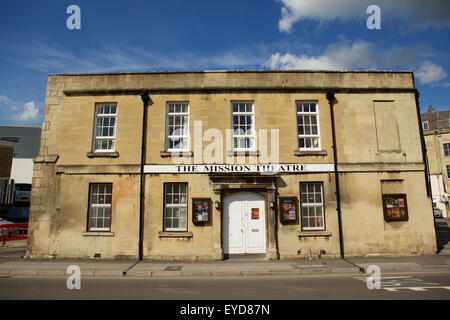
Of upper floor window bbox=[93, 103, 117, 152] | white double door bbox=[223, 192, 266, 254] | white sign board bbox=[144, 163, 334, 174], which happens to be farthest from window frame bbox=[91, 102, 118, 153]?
white double door bbox=[223, 192, 266, 254]

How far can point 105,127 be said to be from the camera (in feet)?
41.2

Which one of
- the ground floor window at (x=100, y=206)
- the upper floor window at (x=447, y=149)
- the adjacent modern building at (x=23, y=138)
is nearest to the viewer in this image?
the ground floor window at (x=100, y=206)

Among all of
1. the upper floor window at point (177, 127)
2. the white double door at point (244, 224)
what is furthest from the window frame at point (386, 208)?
the upper floor window at point (177, 127)

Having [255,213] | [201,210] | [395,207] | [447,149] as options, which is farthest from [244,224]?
[447,149]

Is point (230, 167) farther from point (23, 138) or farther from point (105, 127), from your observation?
point (23, 138)

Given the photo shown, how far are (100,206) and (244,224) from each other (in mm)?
6442

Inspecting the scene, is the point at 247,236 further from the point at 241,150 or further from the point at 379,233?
the point at 379,233

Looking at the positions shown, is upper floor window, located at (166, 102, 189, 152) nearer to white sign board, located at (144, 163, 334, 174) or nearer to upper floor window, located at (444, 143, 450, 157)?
white sign board, located at (144, 163, 334, 174)

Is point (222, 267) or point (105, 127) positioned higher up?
point (105, 127)

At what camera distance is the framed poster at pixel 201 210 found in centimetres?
1132

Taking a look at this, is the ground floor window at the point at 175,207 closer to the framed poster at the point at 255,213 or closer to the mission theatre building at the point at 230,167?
the mission theatre building at the point at 230,167

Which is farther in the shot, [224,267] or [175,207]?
[175,207]

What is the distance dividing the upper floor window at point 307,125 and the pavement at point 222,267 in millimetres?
5029
